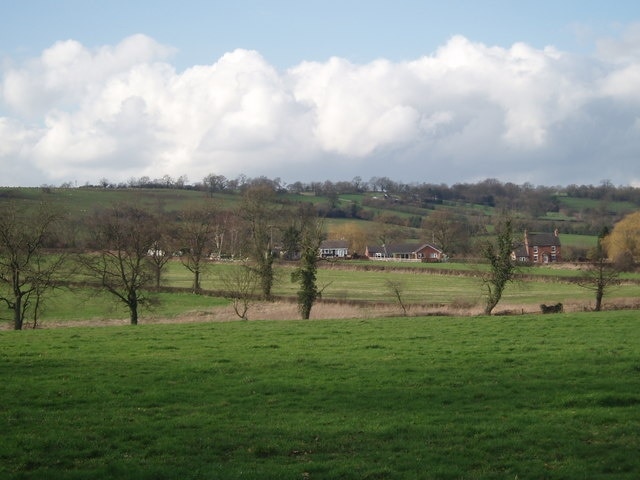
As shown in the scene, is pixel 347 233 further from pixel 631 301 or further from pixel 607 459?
pixel 607 459

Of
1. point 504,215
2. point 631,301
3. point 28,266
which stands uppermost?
point 504,215

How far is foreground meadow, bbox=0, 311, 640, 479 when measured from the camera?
10.4 m

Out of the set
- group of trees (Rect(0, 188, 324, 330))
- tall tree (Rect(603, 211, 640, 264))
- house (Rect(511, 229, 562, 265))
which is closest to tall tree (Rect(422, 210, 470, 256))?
house (Rect(511, 229, 562, 265))

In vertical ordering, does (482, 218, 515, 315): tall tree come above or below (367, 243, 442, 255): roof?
below

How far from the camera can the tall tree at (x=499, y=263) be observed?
44.2m

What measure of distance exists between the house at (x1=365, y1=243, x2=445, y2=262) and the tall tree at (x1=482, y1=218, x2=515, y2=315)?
86570 millimetres

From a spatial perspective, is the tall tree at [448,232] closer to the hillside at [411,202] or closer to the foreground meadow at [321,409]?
the hillside at [411,202]

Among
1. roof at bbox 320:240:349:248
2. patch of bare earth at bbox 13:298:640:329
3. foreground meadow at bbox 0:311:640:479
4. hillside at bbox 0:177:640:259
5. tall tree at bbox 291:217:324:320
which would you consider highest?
hillside at bbox 0:177:640:259

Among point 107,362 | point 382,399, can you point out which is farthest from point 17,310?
point 382,399

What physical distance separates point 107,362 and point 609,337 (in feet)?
56.0

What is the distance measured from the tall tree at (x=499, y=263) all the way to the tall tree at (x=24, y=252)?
2722 cm

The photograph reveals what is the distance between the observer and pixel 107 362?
1894 cm

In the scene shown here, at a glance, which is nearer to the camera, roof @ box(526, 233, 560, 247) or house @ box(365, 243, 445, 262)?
roof @ box(526, 233, 560, 247)

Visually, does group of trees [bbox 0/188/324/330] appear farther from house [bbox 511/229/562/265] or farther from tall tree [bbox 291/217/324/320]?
house [bbox 511/229/562/265]
